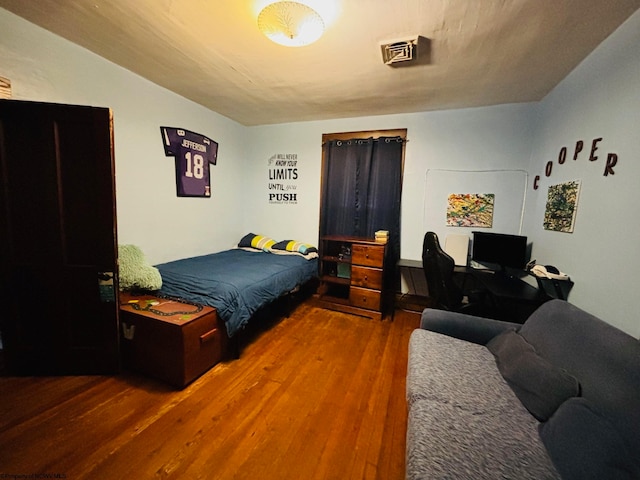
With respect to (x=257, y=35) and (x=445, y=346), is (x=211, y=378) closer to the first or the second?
(x=445, y=346)

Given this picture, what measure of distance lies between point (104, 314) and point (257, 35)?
2295 mm

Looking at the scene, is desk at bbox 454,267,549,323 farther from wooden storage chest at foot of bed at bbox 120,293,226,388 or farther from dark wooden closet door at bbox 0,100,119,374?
dark wooden closet door at bbox 0,100,119,374

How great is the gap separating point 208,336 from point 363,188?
2.54 m

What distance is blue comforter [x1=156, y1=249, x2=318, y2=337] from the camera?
2.02 metres

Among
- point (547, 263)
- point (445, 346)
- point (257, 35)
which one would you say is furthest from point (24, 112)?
point (547, 263)

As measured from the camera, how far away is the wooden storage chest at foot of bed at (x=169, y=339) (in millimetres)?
1710

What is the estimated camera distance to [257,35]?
1802mm

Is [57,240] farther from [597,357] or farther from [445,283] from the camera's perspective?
[597,357]

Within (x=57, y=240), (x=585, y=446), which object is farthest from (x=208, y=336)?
(x=585, y=446)

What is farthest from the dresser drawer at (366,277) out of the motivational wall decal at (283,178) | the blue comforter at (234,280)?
the motivational wall decal at (283,178)

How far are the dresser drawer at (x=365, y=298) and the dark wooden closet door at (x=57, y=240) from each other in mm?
2296

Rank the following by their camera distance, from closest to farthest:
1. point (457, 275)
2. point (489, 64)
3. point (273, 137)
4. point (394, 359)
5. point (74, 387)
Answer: point (74, 387) < point (489, 64) < point (394, 359) < point (457, 275) < point (273, 137)

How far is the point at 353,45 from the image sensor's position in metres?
1.87

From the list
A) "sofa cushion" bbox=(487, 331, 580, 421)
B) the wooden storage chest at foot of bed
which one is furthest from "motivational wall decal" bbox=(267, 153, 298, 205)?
"sofa cushion" bbox=(487, 331, 580, 421)
